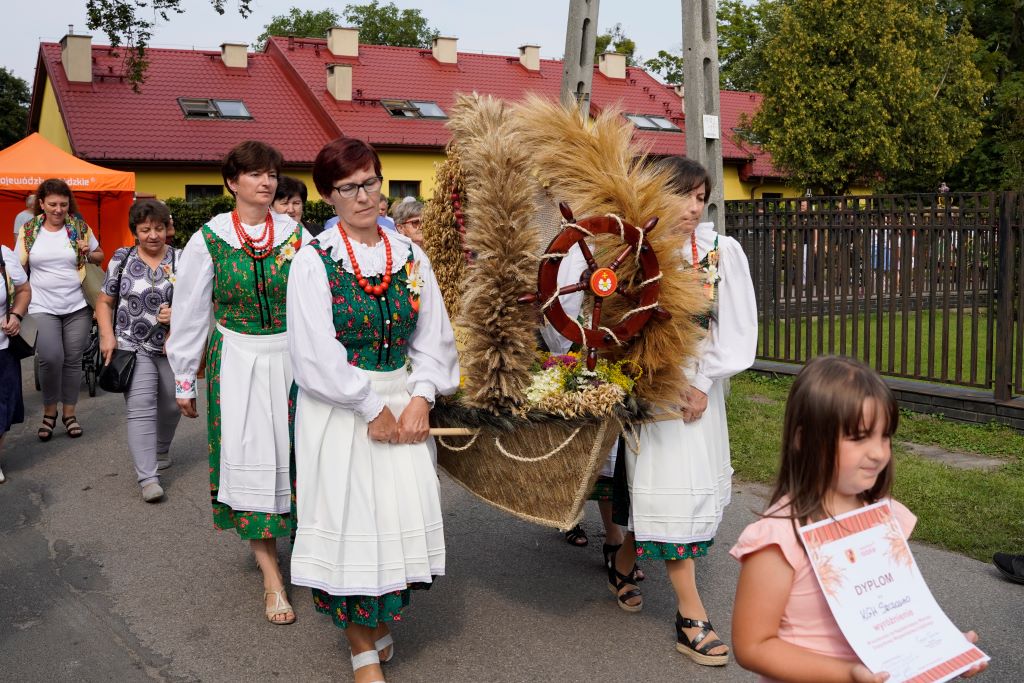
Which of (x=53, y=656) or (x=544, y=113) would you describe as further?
(x=53, y=656)

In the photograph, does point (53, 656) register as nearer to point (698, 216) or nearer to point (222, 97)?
point (698, 216)

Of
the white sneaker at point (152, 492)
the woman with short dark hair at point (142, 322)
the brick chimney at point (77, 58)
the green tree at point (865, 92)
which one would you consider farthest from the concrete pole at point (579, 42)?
the brick chimney at point (77, 58)

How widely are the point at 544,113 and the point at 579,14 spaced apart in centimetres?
528

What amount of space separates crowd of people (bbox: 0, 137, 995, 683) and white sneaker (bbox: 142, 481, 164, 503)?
77.2 inches

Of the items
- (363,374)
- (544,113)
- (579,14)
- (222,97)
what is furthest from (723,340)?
(222,97)

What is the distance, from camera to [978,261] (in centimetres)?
906

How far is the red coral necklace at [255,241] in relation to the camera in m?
5.15

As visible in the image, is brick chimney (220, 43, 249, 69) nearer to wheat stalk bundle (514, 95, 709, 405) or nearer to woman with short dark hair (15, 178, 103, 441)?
woman with short dark hair (15, 178, 103, 441)

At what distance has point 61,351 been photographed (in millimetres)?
9430

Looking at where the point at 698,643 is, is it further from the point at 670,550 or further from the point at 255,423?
the point at 255,423

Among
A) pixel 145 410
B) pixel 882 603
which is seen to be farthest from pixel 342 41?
pixel 882 603

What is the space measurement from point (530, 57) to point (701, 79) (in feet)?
103

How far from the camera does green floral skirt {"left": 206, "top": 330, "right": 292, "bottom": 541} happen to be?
5082 millimetres

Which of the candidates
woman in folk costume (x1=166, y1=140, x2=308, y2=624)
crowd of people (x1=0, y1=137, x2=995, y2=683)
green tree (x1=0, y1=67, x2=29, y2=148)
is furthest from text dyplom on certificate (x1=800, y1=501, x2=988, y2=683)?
green tree (x1=0, y1=67, x2=29, y2=148)
